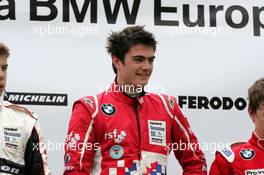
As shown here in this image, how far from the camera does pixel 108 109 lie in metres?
3.09

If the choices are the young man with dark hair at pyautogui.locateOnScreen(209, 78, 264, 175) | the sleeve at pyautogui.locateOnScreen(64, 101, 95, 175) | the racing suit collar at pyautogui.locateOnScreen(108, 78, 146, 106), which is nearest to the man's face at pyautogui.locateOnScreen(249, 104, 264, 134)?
the young man with dark hair at pyautogui.locateOnScreen(209, 78, 264, 175)

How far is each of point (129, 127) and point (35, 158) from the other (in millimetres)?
464

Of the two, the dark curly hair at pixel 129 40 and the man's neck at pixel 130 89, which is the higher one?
the dark curly hair at pixel 129 40

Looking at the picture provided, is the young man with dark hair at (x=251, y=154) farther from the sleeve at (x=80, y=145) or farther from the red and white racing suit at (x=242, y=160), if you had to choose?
the sleeve at (x=80, y=145)

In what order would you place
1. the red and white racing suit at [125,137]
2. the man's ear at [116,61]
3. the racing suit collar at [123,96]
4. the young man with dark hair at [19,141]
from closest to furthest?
the young man with dark hair at [19,141], the red and white racing suit at [125,137], the racing suit collar at [123,96], the man's ear at [116,61]

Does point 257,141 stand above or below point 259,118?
below

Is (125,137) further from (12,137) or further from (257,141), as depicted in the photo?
(257,141)

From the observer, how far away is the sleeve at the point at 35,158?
291 cm

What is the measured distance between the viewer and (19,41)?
3.64 meters

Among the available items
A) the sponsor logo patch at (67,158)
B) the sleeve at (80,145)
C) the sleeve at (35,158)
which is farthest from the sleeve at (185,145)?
the sleeve at (35,158)

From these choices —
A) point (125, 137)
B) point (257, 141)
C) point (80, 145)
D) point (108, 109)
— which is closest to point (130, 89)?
point (108, 109)

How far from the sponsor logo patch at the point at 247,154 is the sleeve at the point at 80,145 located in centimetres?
71

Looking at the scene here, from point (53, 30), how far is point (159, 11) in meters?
0.64

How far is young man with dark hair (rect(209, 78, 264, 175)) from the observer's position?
2.99 meters
